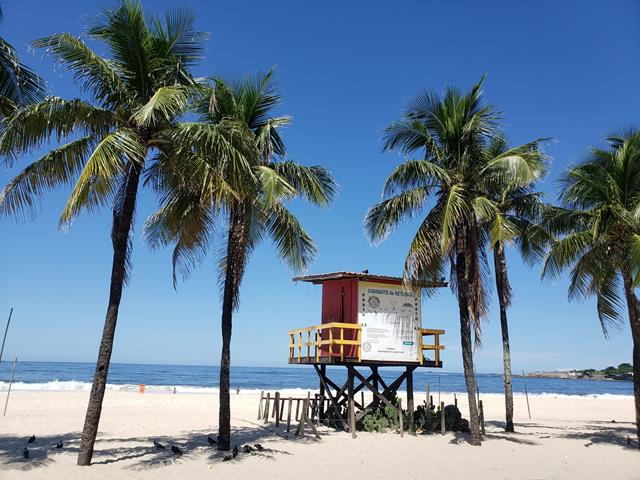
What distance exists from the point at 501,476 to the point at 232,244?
837 centimetres

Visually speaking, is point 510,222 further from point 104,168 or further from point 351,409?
point 104,168

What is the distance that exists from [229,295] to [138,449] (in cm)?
449

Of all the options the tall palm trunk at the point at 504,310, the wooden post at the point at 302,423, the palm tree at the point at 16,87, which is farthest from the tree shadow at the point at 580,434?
the palm tree at the point at 16,87

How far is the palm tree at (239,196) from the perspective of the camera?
12.1 metres

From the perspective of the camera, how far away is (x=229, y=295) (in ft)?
44.4

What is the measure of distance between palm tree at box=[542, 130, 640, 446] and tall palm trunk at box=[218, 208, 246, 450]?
31.7 feet

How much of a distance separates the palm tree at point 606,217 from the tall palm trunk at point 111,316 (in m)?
12.3

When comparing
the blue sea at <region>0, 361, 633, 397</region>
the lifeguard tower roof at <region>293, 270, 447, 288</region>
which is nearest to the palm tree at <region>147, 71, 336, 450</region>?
the lifeguard tower roof at <region>293, 270, 447, 288</region>

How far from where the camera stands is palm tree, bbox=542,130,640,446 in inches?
599

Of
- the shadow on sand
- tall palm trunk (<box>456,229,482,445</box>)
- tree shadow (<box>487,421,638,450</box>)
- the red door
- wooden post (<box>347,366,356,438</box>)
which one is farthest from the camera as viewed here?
the red door

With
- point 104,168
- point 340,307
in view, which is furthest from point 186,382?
point 104,168

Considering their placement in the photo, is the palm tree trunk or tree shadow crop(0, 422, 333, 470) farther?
the palm tree trunk

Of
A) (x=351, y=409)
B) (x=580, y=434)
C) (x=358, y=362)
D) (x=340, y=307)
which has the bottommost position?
(x=580, y=434)

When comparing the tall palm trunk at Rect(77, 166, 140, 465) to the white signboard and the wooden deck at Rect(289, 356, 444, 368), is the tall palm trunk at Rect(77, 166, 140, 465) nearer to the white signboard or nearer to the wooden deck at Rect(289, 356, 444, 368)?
the wooden deck at Rect(289, 356, 444, 368)
